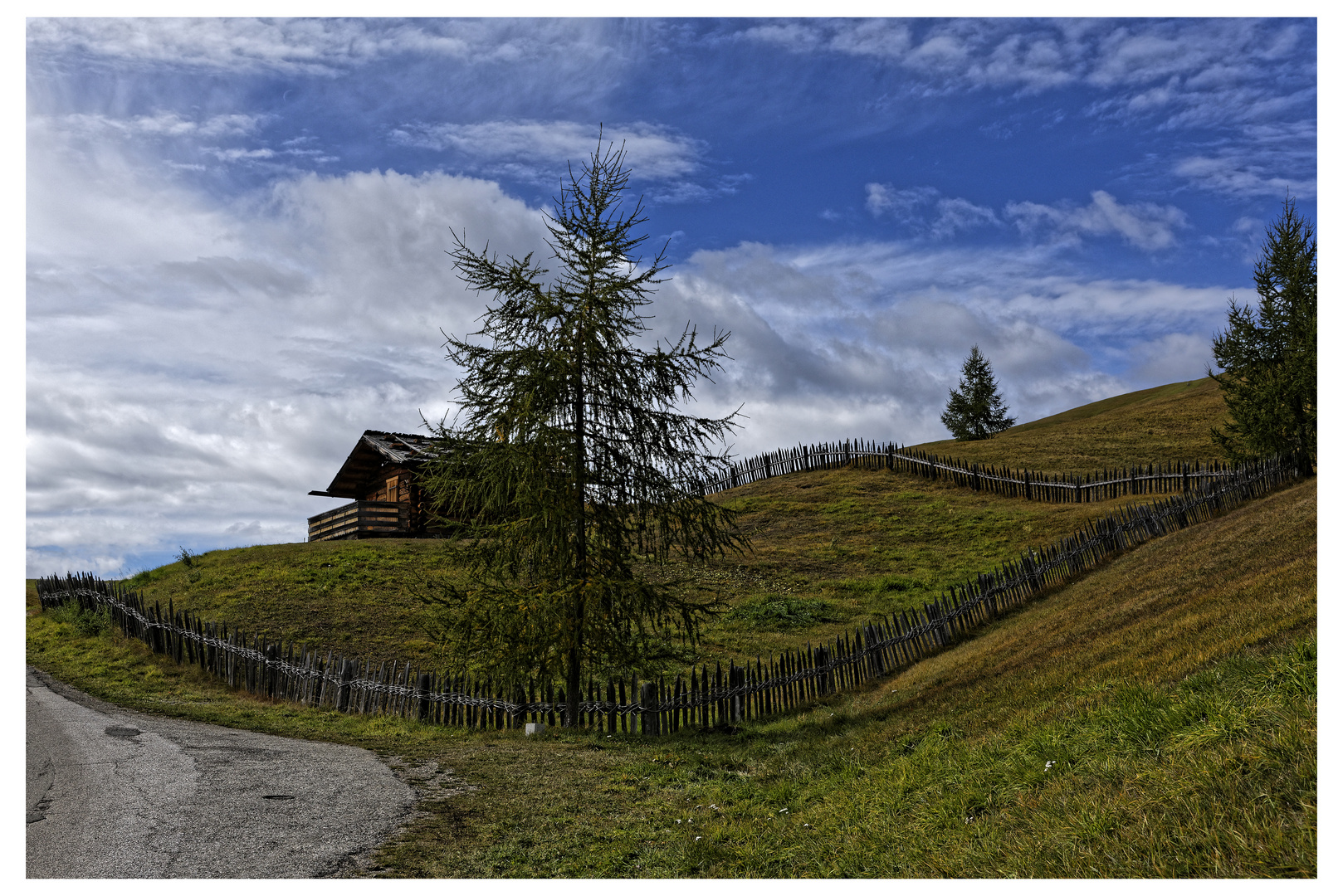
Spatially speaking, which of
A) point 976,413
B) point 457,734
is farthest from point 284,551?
point 976,413

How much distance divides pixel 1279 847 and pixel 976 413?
66.5 meters

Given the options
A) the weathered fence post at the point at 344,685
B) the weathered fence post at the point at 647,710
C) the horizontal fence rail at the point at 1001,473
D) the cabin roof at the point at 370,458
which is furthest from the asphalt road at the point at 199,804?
the cabin roof at the point at 370,458

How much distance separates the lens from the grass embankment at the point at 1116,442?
1634 inches

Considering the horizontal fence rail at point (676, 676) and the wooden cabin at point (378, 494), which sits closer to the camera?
the horizontal fence rail at point (676, 676)

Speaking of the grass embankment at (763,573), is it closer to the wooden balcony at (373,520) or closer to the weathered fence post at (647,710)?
the wooden balcony at (373,520)

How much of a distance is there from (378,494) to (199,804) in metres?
35.5

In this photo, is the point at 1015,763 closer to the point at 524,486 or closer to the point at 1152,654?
the point at 1152,654

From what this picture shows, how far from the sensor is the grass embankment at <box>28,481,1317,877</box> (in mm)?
4656

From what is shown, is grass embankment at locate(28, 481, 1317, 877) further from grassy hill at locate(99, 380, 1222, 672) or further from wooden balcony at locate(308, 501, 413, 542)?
wooden balcony at locate(308, 501, 413, 542)

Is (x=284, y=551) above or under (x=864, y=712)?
above

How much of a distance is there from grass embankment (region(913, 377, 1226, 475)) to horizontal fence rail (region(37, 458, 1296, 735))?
15.2 metres

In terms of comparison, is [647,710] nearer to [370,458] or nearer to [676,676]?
[676,676]

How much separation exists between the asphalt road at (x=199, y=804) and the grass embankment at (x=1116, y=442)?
38127mm

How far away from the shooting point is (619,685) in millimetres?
14156
